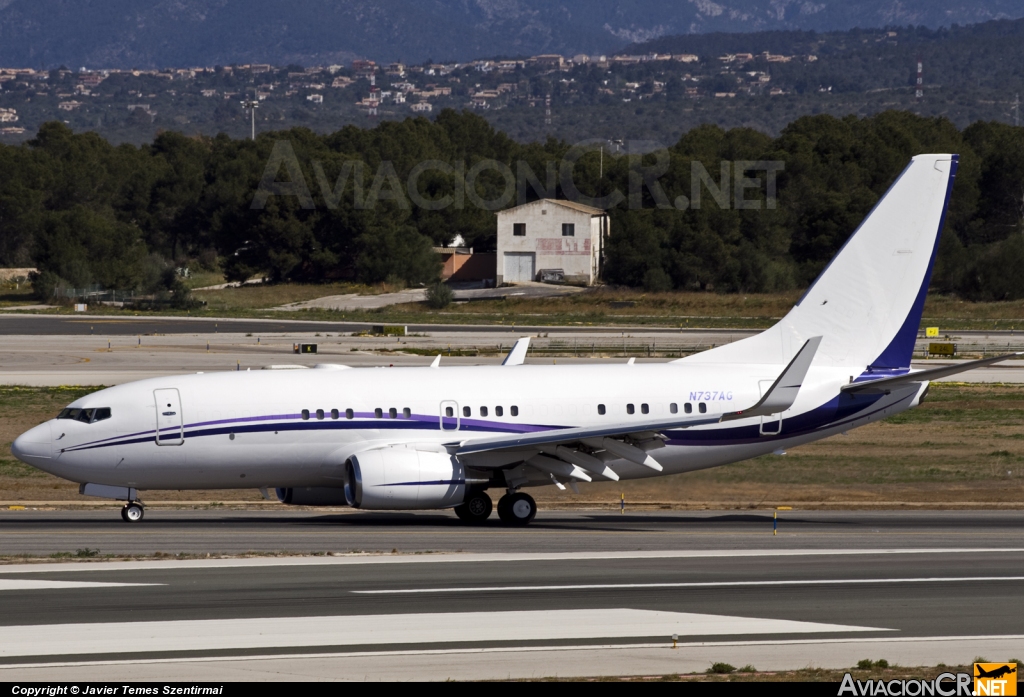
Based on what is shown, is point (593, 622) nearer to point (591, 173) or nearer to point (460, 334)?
point (460, 334)

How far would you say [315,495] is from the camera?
99.9 feet

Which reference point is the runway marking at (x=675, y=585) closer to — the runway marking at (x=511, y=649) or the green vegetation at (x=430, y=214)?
the runway marking at (x=511, y=649)

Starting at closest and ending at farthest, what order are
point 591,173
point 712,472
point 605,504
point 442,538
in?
point 442,538 → point 712,472 → point 605,504 → point 591,173

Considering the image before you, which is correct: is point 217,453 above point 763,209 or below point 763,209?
below

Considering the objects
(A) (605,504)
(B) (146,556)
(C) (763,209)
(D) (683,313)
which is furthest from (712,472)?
(C) (763,209)

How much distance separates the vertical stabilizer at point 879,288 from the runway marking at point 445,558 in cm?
703

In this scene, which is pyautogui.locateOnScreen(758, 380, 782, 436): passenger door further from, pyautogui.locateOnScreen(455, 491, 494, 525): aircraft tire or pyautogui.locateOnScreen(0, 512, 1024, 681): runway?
pyautogui.locateOnScreen(455, 491, 494, 525): aircraft tire

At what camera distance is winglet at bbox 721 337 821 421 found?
28156 millimetres

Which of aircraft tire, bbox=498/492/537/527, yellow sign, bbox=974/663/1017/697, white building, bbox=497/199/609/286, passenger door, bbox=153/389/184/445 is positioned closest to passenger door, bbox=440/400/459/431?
aircraft tire, bbox=498/492/537/527

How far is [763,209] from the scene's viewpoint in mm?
140000

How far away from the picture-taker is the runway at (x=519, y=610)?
682 inches

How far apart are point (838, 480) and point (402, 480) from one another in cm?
1544

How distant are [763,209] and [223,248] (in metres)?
66.6

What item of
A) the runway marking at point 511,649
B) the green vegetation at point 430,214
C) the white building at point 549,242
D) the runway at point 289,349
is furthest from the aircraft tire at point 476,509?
the white building at point 549,242
